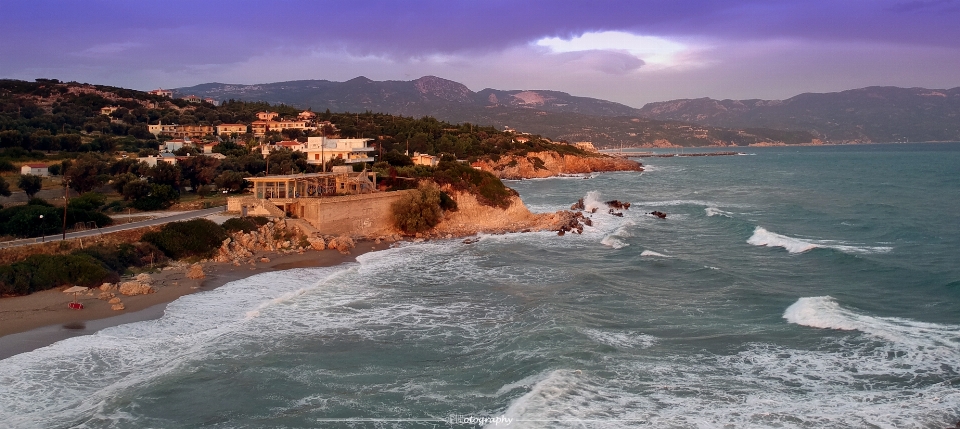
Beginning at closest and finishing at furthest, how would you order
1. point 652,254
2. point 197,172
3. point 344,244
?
point 652,254 → point 344,244 → point 197,172

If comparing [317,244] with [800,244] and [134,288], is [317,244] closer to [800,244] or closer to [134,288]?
[134,288]

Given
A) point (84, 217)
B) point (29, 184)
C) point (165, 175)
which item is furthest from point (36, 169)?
point (84, 217)

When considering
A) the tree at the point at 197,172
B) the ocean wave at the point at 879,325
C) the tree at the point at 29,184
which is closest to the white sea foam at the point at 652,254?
the ocean wave at the point at 879,325

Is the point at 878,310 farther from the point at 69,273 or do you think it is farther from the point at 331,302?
the point at 69,273

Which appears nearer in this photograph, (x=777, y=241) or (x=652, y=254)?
(x=652, y=254)

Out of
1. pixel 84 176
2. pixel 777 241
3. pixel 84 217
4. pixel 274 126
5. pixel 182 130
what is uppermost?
pixel 274 126

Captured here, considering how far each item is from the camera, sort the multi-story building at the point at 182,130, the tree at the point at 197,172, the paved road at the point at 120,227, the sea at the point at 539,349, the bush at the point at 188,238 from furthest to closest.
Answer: the multi-story building at the point at 182,130
the tree at the point at 197,172
the bush at the point at 188,238
the paved road at the point at 120,227
the sea at the point at 539,349

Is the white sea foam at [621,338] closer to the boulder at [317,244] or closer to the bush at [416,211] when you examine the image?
the boulder at [317,244]

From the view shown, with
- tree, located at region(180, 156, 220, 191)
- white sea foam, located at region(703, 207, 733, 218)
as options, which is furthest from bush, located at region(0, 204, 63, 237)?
white sea foam, located at region(703, 207, 733, 218)
